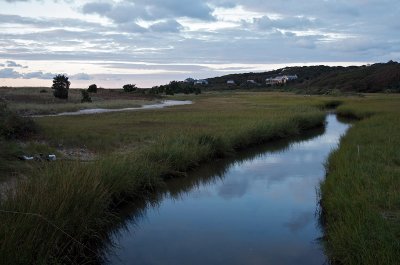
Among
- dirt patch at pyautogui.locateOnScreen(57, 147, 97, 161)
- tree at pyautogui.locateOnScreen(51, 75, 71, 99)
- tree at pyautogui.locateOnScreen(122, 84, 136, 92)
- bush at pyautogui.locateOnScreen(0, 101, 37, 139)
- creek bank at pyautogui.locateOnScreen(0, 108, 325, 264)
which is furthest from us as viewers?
tree at pyautogui.locateOnScreen(122, 84, 136, 92)

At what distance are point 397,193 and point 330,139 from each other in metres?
17.8

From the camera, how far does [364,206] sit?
27.7 ft

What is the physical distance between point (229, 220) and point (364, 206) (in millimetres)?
3888

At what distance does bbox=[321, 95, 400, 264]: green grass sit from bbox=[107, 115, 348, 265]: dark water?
87 cm

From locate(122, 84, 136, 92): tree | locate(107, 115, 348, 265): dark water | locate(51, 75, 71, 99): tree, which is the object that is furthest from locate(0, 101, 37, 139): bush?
locate(122, 84, 136, 92): tree

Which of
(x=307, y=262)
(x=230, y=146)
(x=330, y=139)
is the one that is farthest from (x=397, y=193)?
(x=330, y=139)

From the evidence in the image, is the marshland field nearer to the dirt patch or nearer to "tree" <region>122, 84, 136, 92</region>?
the dirt patch

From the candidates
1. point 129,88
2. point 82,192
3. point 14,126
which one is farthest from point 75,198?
point 129,88

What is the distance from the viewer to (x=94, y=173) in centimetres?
995

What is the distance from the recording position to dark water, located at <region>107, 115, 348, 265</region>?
9.14 m

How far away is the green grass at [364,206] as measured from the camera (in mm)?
6625

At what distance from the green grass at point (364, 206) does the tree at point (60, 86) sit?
45923 millimetres

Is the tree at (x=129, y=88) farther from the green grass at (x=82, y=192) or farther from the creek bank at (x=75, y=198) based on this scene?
the creek bank at (x=75, y=198)

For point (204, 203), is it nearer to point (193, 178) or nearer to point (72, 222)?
point (193, 178)
